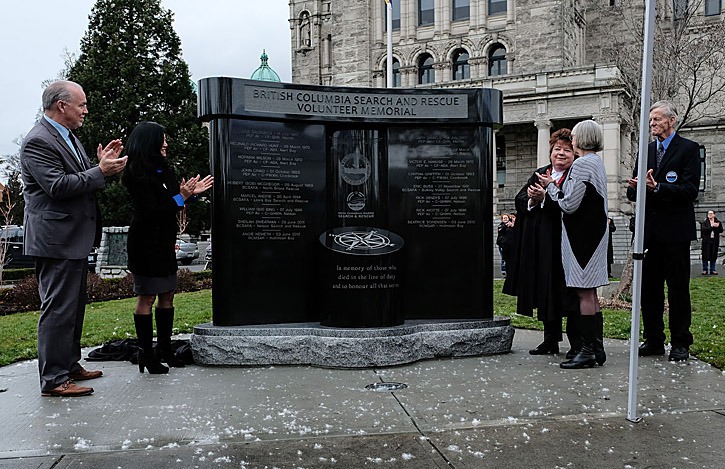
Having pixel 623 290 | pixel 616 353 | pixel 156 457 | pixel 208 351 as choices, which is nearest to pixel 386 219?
pixel 208 351

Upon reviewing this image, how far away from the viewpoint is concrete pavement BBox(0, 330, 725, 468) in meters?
3.75

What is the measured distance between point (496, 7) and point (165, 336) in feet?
155

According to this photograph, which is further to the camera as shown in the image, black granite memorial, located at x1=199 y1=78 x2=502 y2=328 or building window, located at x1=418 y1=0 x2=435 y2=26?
building window, located at x1=418 y1=0 x2=435 y2=26

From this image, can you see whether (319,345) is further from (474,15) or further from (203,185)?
(474,15)

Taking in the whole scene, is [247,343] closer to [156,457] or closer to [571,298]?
[156,457]

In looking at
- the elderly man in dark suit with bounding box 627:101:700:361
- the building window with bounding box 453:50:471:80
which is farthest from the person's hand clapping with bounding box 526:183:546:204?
the building window with bounding box 453:50:471:80

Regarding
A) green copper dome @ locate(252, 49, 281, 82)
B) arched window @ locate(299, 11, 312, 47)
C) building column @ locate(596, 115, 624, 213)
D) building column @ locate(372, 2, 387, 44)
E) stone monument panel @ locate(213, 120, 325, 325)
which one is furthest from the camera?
green copper dome @ locate(252, 49, 281, 82)

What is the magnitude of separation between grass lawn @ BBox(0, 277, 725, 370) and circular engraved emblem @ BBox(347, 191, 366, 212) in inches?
145

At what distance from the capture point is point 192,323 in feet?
34.2

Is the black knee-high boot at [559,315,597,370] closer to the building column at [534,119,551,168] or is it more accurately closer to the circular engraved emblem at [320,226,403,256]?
the circular engraved emblem at [320,226,403,256]

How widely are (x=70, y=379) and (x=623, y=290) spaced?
1098 centimetres

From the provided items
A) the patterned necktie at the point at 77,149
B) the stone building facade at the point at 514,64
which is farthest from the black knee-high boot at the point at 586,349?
the stone building facade at the point at 514,64

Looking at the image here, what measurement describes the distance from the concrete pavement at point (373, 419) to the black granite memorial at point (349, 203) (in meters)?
0.81

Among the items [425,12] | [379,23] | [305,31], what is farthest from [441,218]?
[305,31]
